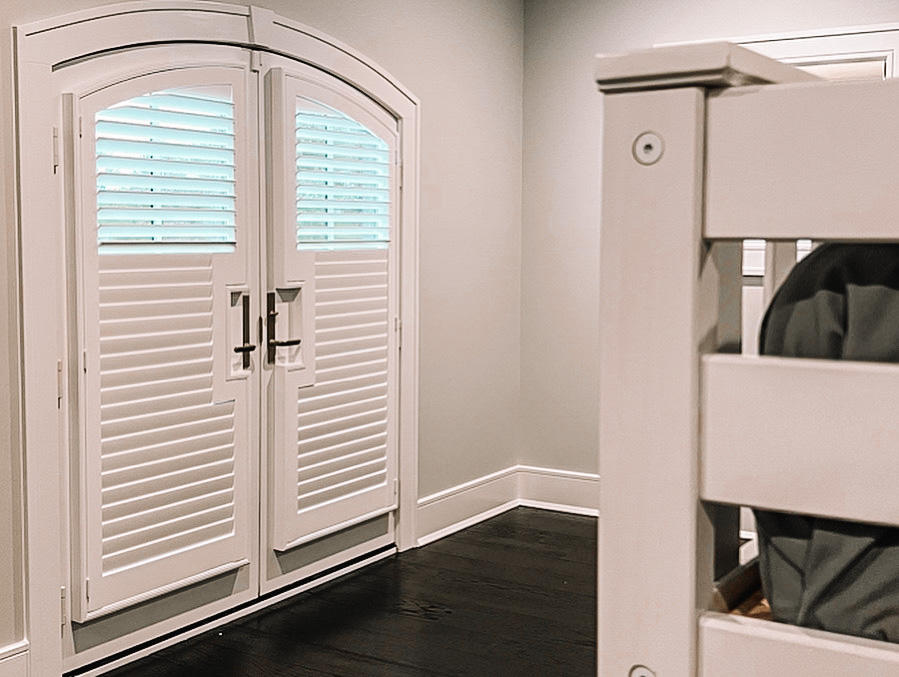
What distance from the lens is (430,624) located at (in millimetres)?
3688

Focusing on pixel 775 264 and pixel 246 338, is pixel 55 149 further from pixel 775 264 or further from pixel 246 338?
pixel 775 264

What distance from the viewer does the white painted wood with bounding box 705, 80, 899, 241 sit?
0.92 metres

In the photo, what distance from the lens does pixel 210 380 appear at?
11.5ft

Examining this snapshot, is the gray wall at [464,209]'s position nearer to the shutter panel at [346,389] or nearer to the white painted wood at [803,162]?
the shutter panel at [346,389]

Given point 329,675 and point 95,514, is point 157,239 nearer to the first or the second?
point 95,514

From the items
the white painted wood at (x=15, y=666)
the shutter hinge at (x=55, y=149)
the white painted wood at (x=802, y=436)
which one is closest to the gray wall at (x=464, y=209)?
the shutter hinge at (x=55, y=149)

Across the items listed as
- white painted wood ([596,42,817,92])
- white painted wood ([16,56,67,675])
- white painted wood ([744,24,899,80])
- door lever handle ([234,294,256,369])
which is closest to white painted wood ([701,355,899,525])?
white painted wood ([596,42,817,92])

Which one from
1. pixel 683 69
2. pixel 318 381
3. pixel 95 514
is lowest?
pixel 95 514

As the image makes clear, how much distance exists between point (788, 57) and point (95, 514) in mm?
3250

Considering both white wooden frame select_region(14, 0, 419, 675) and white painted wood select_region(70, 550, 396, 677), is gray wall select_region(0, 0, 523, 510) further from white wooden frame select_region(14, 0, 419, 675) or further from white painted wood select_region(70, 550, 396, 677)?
white wooden frame select_region(14, 0, 419, 675)

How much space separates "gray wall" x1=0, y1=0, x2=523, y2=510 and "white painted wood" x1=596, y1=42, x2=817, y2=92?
127 inches

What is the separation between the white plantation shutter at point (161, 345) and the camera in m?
3.14

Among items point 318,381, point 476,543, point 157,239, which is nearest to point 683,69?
point 157,239

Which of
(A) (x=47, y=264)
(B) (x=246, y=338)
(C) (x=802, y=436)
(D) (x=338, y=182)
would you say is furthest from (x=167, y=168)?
(C) (x=802, y=436)
